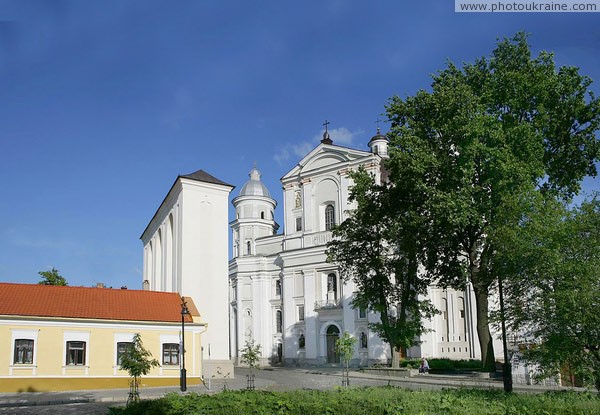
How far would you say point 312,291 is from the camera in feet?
158

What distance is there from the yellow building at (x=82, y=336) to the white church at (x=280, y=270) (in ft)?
10.8

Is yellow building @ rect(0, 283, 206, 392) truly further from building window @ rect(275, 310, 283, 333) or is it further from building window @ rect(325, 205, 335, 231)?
building window @ rect(275, 310, 283, 333)

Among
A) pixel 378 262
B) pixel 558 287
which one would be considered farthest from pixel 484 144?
pixel 558 287

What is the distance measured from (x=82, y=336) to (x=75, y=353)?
77 centimetres

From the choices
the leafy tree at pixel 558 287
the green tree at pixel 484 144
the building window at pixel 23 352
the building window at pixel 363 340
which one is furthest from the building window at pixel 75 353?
the building window at pixel 363 340

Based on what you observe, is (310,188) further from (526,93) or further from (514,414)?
(514,414)

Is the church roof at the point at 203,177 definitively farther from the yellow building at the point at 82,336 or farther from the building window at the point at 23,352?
the building window at the point at 23,352

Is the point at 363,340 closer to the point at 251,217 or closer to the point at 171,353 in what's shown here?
the point at 251,217

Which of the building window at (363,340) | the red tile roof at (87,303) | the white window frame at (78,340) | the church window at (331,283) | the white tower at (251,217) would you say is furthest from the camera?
the white tower at (251,217)

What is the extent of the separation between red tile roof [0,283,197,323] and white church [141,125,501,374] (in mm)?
2973

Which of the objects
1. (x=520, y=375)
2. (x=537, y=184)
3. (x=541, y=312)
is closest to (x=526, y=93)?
(x=537, y=184)

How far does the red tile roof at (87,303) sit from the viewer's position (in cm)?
2620

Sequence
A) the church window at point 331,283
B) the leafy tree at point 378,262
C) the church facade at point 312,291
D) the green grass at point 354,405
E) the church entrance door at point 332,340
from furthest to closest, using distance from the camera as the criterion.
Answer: the church window at point 331,283
the church entrance door at point 332,340
the church facade at point 312,291
the leafy tree at point 378,262
the green grass at point 354,405

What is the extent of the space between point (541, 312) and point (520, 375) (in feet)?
40.5
